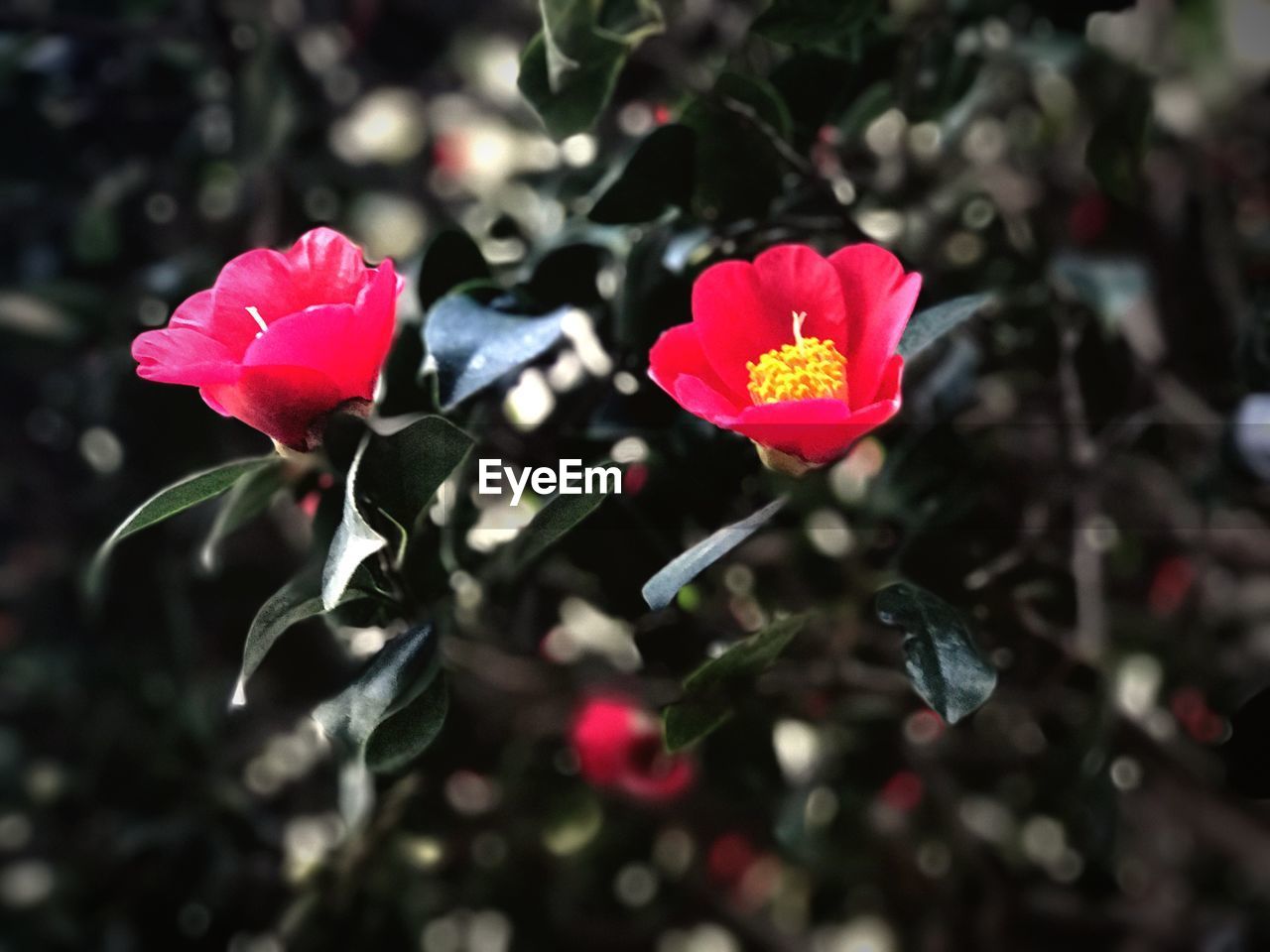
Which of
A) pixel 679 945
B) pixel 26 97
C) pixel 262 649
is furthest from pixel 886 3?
pixel 679 945

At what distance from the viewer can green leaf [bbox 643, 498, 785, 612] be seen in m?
0.43

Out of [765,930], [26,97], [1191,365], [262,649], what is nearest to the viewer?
[262,649]

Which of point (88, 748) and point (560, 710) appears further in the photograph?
point (88, 748)

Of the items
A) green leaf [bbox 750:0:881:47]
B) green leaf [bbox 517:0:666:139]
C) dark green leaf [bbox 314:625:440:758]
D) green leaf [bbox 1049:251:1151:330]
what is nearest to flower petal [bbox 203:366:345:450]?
dark green leaf [bbox 314:625:440:758]

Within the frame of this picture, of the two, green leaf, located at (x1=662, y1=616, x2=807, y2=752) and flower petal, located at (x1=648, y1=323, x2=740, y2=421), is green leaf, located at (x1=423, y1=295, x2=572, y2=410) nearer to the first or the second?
flower petal, located at (x1=648, y1=323, x2=740, y2=421)

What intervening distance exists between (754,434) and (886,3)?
0.43 meters

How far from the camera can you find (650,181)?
58 cm

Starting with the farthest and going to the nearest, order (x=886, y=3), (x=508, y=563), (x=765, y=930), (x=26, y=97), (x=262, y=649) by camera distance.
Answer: (x=765, y=930) < (x=26, y=97) < (x=886, y=3) < (x=508, y=563) < (x=262, y=649)

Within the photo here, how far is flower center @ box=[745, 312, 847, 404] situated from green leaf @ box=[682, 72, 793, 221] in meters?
0.12

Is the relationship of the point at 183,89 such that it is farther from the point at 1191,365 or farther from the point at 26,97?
the point at 1191,365

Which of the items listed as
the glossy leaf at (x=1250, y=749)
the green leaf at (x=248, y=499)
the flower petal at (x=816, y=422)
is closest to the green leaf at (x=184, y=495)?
the green leaf at (x=248, y=499)

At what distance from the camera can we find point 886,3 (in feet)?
→ 2.39

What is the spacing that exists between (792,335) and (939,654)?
181 mm

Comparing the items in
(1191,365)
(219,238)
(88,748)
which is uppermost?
(219,238)
